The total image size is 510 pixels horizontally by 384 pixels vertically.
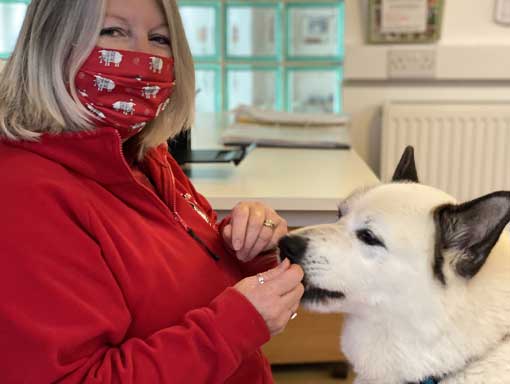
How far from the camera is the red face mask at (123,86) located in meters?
0.91

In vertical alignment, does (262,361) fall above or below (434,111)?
below

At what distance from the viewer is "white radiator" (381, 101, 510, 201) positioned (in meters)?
2.75

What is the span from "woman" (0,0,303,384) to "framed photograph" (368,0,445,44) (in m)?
1.87

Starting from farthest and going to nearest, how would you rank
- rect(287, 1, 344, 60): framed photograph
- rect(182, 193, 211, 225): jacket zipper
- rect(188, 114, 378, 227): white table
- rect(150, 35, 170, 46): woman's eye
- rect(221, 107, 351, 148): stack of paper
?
rect(287, 1, 344, 60): framed photograph, rect(221, 107, 351, 148): stack of paper, rect(188, 114, 378, 227): white table, rect(182, 193, 211, 225): jacket zipper, rect(150, 35, 170, 46): woman's eye

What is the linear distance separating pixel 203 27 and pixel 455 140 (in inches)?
52.1

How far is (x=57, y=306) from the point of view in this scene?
0.74 metres

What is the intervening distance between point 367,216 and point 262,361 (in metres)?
0.34

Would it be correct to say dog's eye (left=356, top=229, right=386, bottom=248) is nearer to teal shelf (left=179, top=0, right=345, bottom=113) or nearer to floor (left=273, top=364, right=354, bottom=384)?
floor (left=273, top=364, right=354, bottom=384)

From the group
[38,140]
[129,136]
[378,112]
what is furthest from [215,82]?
[38,140]

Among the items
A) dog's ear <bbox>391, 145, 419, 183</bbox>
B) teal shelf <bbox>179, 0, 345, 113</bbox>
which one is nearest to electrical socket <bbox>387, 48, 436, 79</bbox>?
teal shelf <bbox>179, 0, 345, 113</bbox>

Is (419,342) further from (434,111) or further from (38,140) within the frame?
(434,111)

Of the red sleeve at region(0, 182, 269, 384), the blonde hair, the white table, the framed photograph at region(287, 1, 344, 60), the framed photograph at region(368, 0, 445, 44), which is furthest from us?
the framed photograph at region(287, 1, 344, 60)

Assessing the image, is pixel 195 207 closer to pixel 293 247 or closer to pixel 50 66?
pixel 293 247

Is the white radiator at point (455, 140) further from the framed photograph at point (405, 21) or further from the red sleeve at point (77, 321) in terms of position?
the red sleeve at point (77, 321)
